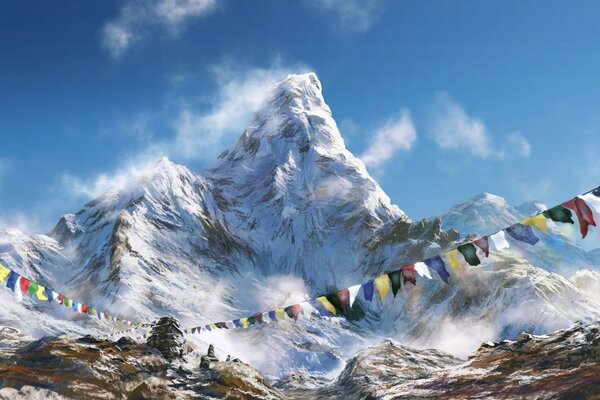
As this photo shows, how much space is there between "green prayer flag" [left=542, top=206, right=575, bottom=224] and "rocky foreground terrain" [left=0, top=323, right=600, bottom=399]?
8100 millimetres

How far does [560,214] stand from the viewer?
69.6 ft

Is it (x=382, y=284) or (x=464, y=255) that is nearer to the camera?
(x=464, y=255)

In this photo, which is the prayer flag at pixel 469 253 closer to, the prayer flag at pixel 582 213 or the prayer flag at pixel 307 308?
the prayer flag at pixel 582 213

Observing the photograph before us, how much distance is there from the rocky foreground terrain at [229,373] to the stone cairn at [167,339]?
93cm

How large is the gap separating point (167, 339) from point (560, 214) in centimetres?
4269

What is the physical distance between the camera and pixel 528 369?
30938 millimetres

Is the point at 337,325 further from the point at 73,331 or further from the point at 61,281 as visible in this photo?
the point at 61,281

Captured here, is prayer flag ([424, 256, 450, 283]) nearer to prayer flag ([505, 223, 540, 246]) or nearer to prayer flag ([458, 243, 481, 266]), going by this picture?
prayer flag ([458, 243, 481, 266])

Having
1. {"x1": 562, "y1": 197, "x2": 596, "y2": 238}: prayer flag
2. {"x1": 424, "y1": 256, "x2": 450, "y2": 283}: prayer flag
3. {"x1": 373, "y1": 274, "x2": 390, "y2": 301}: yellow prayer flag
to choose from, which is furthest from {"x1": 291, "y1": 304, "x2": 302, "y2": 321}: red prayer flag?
{"x1": 562, "y1": 197, "x2": 596, "y2": 238}: prayer flag

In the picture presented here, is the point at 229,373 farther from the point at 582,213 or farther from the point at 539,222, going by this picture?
the point at 582,213

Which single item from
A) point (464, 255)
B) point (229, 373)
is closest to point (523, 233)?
point (464, 255)

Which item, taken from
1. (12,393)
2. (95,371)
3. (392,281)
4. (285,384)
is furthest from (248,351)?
(392,281)

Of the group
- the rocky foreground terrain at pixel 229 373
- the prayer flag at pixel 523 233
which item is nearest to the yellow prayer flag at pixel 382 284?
the prayer flag at pixel 523 233

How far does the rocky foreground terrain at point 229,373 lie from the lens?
92.7 feet
